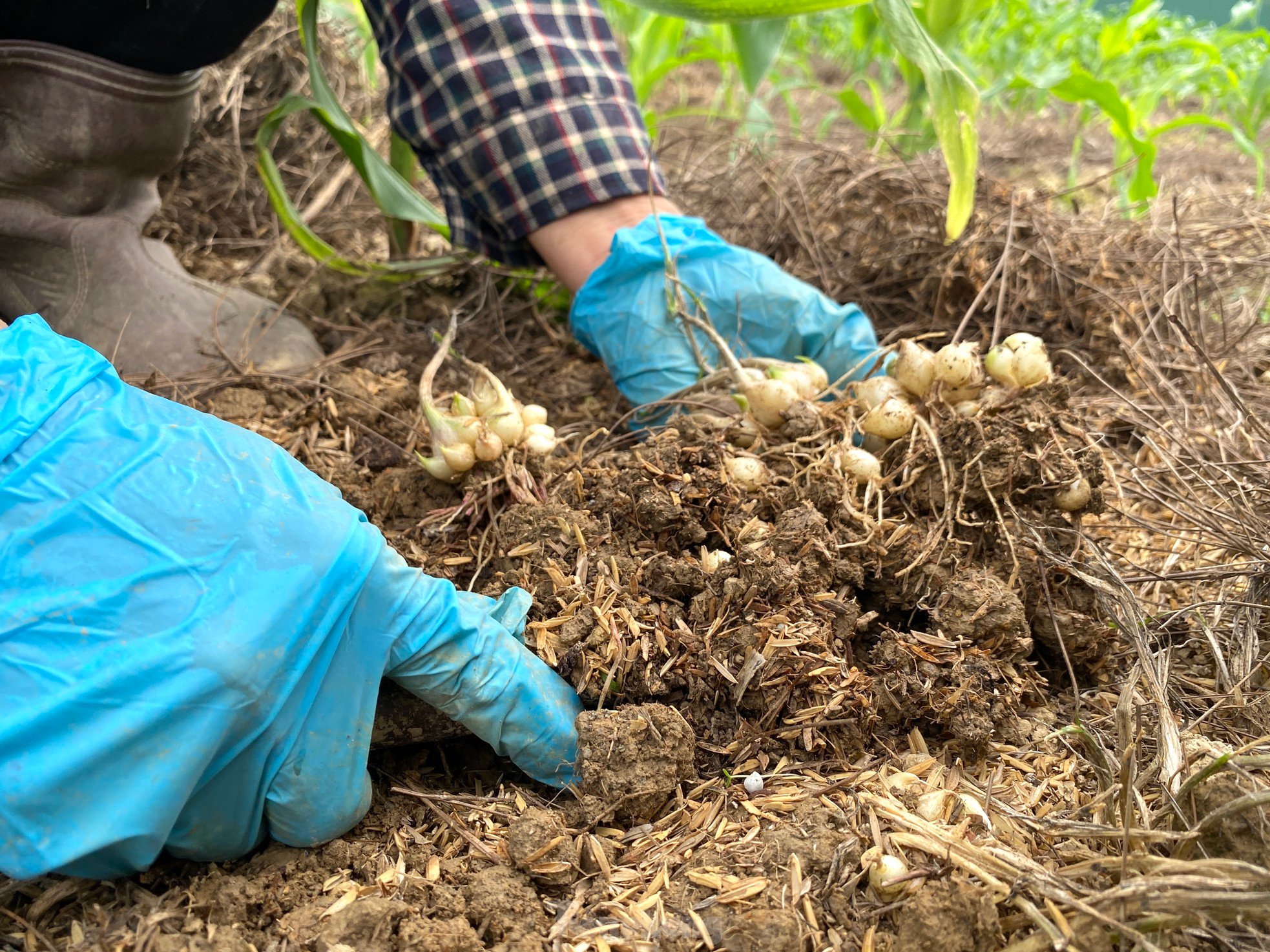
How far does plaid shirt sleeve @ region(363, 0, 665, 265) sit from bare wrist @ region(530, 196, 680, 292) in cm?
3

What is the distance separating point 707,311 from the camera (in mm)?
1689

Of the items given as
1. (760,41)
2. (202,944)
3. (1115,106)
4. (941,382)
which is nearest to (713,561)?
(941,382)

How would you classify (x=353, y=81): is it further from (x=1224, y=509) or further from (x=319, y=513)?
(x=1224, y=509)

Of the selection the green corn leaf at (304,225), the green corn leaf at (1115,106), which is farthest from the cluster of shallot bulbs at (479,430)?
the green corn leaf at (1115,106)

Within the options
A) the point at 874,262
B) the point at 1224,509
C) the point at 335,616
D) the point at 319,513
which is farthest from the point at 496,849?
the point at 874,262

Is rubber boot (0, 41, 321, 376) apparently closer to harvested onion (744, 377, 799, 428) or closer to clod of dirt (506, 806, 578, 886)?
harvested onion (744, 377, 799, 428)

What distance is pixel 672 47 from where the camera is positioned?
363 cm

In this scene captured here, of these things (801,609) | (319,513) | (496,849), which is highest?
(319,513)

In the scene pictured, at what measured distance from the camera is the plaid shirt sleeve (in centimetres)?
172

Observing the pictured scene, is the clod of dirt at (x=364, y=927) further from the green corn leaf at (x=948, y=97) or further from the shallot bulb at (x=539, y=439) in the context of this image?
the green corn leaf at (x=948, y=97)

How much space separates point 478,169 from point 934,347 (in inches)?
40.9

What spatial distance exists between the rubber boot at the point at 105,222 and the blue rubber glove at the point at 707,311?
645 mm

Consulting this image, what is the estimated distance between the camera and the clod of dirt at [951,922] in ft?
2.68

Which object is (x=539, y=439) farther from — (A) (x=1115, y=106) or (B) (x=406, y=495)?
(A) (x=1115, y=106)
